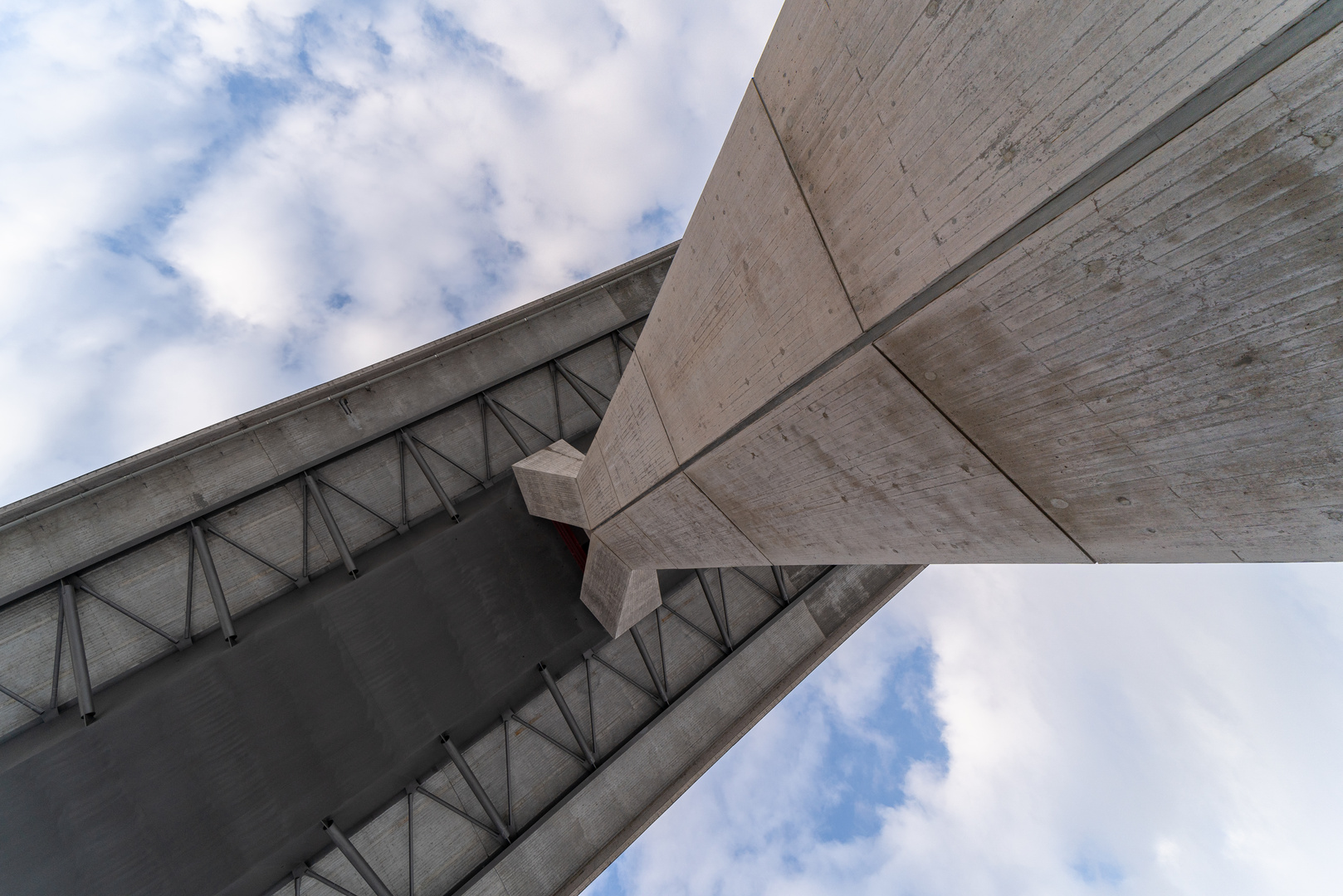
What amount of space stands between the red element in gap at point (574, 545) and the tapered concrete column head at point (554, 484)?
0.70 metres

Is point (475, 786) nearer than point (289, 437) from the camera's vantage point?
Yes

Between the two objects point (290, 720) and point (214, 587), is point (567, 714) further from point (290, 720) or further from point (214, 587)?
point (214, 587)

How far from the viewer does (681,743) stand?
14.1m

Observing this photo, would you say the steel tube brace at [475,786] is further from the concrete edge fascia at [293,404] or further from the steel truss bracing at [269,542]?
the concrete edge fascia at [293,404]

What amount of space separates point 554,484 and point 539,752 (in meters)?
6.83

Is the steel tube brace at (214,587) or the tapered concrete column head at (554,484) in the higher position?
the steel tube brace at (214,587)

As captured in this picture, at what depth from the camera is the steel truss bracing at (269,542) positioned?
1060 centimetres

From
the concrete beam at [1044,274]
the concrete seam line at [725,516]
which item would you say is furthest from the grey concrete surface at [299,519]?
the concrete beam at [1044,274]

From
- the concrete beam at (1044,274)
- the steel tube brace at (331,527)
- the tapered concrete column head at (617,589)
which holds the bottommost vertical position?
the tapered concrete column head at (617,589)

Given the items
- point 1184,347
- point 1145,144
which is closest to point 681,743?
point 1184,347

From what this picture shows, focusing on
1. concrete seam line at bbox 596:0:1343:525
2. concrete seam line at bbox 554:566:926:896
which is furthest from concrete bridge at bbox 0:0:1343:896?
concrete seam line at bbox 554:566:926:896

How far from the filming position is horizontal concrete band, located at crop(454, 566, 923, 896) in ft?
39.4

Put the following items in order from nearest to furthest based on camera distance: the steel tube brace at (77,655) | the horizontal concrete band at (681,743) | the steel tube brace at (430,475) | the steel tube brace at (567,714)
A: the steel tube brace at (77,655) < the horizontal concrete band at (681,743) < the steel tube brace at (567,714) < the steel tube brace at (430,475)

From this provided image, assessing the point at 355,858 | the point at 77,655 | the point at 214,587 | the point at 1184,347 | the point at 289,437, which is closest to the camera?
the point at 1184,347
